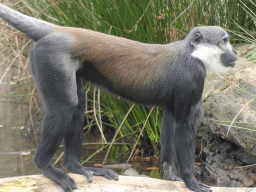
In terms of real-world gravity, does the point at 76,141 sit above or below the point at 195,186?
above

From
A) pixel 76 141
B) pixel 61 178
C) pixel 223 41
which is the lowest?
pixel 61 178

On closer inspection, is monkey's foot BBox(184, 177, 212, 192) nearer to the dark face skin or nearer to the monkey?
the monkey

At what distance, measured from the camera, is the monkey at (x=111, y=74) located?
2982 millimetres

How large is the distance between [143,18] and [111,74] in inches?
67.4

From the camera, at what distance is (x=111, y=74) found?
3248 millimetres

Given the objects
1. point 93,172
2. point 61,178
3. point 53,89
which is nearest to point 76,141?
point 93,172

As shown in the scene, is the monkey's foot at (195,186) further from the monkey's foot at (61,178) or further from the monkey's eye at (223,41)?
the monkey's eye at (223,41)

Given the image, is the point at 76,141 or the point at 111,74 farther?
the point at 76,141

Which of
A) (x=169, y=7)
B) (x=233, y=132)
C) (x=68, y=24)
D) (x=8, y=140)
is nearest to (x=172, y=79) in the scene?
(x=233, y=132)

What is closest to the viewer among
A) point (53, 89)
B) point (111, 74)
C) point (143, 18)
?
point (53, 89)

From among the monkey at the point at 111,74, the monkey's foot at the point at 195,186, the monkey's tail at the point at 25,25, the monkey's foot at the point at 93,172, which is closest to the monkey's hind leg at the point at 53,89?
the monkey at the point at 111,74

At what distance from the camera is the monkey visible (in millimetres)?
2982

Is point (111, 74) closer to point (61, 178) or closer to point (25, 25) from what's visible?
point (25, 25)

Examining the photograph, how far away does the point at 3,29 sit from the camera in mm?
6000
